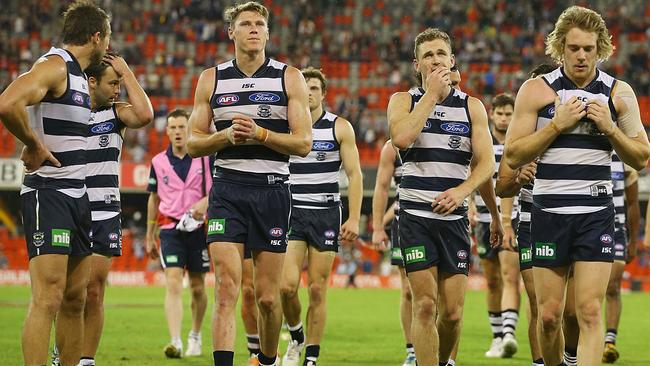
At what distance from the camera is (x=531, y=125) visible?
7672 mm

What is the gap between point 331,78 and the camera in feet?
132

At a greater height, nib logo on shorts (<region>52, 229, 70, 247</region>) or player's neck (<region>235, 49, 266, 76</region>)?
player's neck (<region>235, 49, 266, 76</region>)

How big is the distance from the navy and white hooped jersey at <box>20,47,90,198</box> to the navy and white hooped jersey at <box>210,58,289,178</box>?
1.29 meters

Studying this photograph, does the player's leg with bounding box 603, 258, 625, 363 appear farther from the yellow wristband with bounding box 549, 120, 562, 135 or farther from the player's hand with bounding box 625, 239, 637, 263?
the yellow wristband with bounding box 549, 120, 562, 135

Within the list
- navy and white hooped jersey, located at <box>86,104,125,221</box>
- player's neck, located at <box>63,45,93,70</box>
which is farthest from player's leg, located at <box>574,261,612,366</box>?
navy and white hooped jersey, located at <box>86,104,125,221</box>

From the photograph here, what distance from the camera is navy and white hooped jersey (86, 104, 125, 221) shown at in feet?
31.3

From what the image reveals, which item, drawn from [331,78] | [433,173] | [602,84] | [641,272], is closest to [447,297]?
[433,173]

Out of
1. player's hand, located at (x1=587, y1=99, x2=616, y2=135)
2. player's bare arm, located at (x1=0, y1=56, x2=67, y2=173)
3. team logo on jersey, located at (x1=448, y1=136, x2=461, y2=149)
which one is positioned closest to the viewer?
player's bare arm, located at (x1=0, y1=56, x2=67, y2=173)

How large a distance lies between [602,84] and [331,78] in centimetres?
3289

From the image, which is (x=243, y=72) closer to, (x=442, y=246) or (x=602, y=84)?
(x=442, y=246)

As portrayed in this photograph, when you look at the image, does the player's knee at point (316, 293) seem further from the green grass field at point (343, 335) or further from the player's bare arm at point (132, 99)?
the player's bare arm at point (132, 99)

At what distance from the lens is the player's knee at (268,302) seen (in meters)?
8.64

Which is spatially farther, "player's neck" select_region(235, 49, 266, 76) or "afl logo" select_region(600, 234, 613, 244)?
"player's neck" select_region(235, 49, 266, 76)

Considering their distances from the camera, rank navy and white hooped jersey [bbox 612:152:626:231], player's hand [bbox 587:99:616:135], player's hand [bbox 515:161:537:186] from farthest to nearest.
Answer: navy and white hooped jersey [bbox 612:152:626:231] → player's hand [bbox 515:161:537:186] → player's hand [bbox 587:99:616:135]
